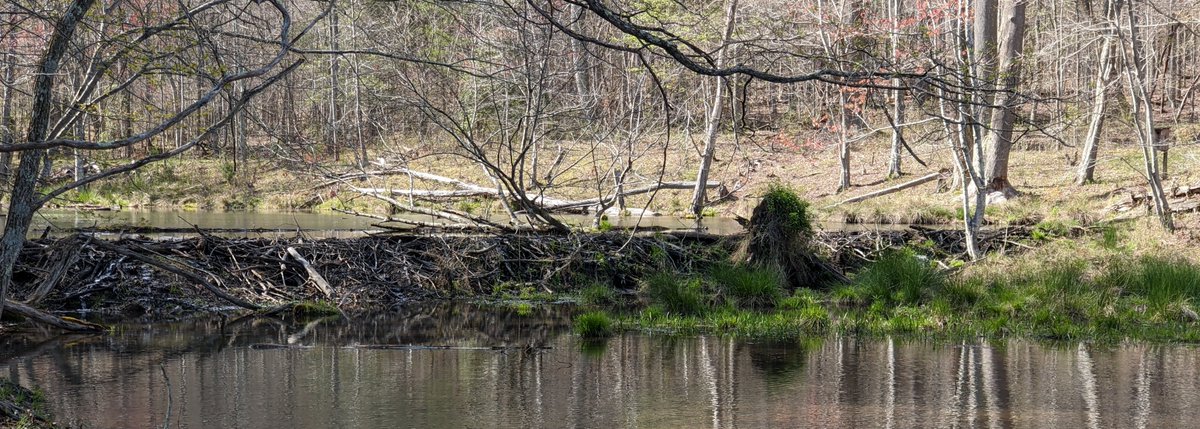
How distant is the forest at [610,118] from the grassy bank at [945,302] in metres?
1.11

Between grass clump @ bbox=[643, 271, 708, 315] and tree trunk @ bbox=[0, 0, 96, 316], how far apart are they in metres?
7.45

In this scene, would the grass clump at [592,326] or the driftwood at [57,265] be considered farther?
the driftwood at [57,265]

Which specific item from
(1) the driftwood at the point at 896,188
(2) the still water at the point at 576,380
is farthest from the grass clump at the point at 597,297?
(1) the driftwood at the point at 896,188

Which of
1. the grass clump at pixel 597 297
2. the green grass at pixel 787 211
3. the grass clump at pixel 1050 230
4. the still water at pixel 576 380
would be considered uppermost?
the green grass at pixel 787 211

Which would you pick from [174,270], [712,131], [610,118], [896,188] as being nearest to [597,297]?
[174,270]

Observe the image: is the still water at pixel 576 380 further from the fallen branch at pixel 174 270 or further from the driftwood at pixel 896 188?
the driftwood at pixel 896 188

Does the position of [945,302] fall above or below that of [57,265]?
below

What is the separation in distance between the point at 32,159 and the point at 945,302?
374 inches

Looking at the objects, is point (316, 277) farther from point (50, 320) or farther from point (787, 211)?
point (787, 211)

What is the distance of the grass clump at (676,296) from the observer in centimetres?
1264

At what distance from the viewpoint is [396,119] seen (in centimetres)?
4284

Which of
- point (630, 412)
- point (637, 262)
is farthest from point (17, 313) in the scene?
point (637, 262)

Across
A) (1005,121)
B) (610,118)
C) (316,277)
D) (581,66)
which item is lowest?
(316,277)

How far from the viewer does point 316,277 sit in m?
13.6
